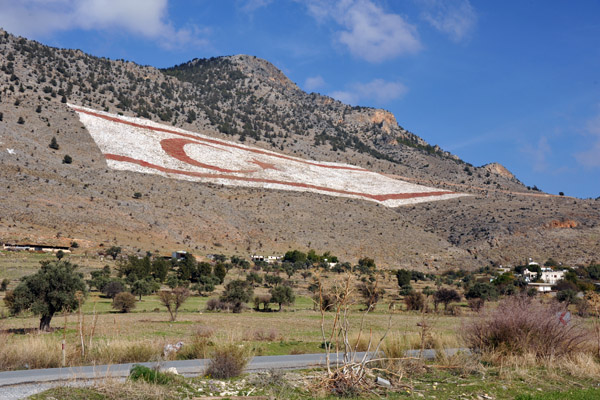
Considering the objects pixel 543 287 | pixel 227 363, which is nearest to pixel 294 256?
pixel 543 287

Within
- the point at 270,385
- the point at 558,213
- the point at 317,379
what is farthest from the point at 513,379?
the point at 558,213

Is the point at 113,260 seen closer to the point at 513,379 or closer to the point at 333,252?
the point at 333,252

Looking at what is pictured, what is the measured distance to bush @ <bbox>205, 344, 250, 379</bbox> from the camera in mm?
9914

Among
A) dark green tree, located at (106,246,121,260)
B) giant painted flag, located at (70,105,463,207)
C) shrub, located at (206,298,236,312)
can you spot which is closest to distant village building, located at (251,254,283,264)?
dark green tree, located at (106,246,121,260)

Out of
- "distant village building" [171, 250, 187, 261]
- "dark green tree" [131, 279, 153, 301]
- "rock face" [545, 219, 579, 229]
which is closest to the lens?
"dark green tree" [131, 279, 153, 301]

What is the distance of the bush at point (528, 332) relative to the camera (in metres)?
12.5

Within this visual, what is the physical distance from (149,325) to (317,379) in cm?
1575

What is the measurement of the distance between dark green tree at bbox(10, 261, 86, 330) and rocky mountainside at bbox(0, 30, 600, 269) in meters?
26.9

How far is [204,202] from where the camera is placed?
65188mm

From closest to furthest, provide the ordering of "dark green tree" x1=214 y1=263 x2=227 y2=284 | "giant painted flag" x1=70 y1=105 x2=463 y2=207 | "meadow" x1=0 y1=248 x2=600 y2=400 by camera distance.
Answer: "meadow" x1=0 y1=248 x2=600 y2=400, "dark green tree" x1=214 y1=263 x2=227 y2=284, "giant painted flag" x1=70 y1=105 x2=463 y2=207

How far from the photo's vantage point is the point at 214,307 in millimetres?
33594

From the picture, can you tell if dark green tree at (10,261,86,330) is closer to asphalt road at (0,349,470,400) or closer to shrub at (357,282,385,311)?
asphalt road at (0,349,470,400)

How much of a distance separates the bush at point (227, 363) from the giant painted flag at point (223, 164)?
6179 cm

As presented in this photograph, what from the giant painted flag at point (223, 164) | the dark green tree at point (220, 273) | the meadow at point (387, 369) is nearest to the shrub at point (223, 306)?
the dark green tree at point (220, 273)
